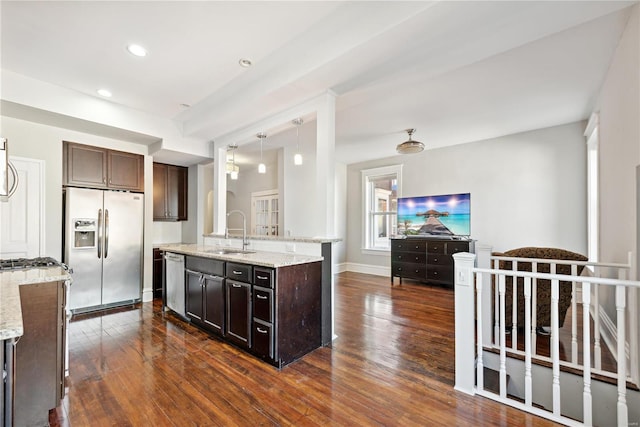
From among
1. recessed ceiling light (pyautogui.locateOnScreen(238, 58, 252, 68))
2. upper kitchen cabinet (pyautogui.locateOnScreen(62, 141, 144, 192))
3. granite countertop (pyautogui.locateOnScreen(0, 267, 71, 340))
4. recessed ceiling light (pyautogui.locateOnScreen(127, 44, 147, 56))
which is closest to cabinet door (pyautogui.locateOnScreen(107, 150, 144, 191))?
upper kitchen cabinet (pyautogui.locateOnScreen(62, 141, 144, 192))

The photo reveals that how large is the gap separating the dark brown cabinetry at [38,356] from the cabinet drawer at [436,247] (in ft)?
16.6

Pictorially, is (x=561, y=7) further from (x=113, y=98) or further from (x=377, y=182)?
(x=377, y=182)

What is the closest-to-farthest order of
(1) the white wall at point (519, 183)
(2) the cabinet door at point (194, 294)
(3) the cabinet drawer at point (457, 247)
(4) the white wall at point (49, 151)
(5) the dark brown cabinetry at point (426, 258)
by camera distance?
1. (2) the cabinet door at point (194, 294)
2. (4) the white wall at point (49, 151)
3. (1) the white wall at point (519, 183)
4. (3) the cabinet drawer at point (457, 247)
5. (5) the dark brown cabinetry at point (426, 258)

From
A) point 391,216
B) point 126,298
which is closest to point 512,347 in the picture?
point 391,216

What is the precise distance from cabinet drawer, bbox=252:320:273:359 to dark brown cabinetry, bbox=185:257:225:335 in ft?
1.70

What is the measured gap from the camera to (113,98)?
11.9 ft

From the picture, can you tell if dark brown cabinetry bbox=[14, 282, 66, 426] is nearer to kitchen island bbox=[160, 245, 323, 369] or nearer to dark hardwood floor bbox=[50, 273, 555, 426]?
dark hardwood floor bbox=[50, 273, 555, 426]

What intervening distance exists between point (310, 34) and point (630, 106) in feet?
8.21

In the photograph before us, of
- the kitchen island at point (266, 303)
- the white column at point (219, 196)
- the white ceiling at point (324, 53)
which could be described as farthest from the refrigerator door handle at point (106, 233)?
the kitchen island at point (266, 303)

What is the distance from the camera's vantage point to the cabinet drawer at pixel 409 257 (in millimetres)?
5395

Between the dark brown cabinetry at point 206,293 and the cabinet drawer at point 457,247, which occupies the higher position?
the cabinet drawer at point 457,247

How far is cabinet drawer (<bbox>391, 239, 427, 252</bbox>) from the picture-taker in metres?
5.41

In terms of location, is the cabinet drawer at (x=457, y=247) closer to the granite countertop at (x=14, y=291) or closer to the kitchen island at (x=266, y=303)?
the kitchen island at (x=266, y=303)

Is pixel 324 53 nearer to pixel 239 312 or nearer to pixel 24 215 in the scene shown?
pixel 239 312
